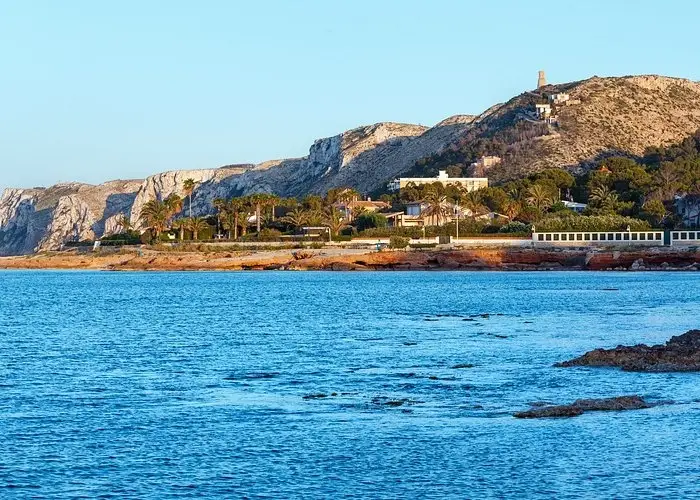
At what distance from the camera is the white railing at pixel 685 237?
132 meters

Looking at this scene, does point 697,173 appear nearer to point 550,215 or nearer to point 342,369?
point 550,215

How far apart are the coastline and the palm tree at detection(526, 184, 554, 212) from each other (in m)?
28.4

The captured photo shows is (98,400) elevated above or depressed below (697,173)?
below

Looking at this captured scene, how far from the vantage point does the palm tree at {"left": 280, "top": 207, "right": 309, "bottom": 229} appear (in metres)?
167

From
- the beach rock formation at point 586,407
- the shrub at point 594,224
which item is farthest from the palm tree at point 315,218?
the beach rock formation at point 586,407

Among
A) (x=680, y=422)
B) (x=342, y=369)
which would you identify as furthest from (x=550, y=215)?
(x=680, y=422)

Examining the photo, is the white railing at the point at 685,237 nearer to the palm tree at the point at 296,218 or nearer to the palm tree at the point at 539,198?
the palm tree at the point at 539,198

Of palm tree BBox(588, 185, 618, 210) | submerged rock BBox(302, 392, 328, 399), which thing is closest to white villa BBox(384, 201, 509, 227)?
palm tree BBox(588, 185, 618, 210)

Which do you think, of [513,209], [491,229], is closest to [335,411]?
[491,229]

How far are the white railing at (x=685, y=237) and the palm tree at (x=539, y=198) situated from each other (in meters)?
29.6

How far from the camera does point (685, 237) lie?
135 metres

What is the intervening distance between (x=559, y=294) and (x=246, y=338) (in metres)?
39.5

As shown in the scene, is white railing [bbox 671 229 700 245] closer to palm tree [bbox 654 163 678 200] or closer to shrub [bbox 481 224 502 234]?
shrub [bbox 481 224 502 234]

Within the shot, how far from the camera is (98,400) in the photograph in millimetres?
29734
